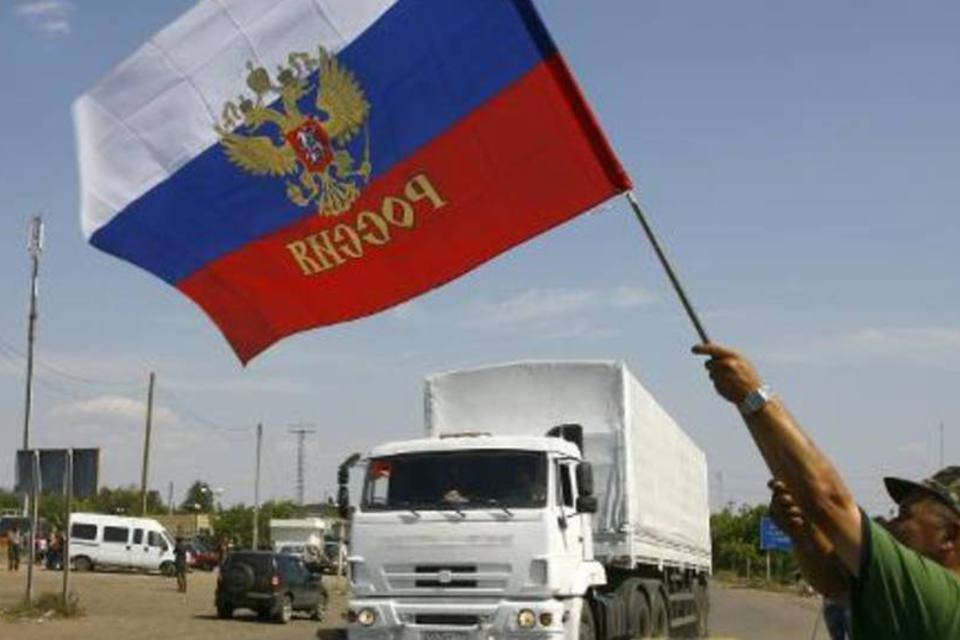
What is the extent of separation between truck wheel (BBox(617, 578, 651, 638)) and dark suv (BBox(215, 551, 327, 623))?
690 inches

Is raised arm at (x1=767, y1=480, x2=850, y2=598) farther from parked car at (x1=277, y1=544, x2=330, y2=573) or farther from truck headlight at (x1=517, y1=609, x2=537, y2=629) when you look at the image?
parked car at (x1=277, y1=544, x2=330, y2=573)

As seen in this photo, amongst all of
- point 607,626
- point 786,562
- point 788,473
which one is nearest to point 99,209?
point 788,473

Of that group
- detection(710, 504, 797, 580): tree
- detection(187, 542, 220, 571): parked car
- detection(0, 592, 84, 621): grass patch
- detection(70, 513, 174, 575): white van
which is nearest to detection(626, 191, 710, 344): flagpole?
detection(0, 592, 84, 621): grass patch

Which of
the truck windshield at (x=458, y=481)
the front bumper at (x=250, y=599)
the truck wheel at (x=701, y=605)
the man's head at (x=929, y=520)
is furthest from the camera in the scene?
the front bumper at (x=250, y=599)

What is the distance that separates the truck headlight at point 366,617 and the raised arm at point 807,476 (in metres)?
11.9

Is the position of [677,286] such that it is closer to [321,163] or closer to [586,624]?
[321,163]

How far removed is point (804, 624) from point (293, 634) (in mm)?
14985

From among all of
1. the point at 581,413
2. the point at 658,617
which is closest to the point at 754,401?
the point at 581,413

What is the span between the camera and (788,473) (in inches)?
139

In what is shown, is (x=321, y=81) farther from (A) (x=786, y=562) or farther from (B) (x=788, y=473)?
(A) (x=786, y=562)

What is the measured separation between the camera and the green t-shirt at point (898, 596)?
355 centimetres

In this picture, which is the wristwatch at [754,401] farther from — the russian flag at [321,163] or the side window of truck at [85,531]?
the side window of truck at [85,531]

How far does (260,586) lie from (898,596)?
32874 mm

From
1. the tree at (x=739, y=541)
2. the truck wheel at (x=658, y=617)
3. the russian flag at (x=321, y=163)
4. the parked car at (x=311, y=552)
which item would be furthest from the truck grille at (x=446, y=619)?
the tree at (x=739, y=541)
